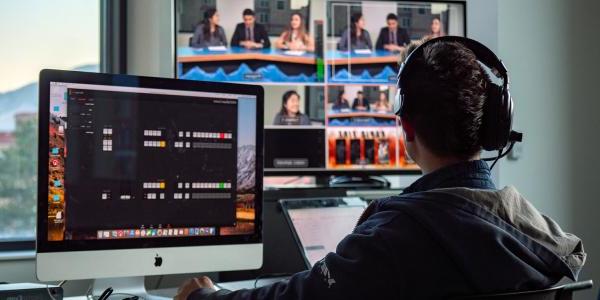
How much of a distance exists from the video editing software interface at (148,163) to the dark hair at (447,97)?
1.92ft

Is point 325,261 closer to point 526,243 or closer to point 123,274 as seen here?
point 526,243

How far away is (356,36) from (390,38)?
129 mm

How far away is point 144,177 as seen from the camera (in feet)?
4.29

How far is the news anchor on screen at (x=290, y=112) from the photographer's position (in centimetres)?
188

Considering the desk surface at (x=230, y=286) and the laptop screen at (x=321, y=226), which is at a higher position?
the laptop screen at (x=321, y=226)

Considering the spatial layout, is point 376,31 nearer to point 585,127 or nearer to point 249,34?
point 249,34

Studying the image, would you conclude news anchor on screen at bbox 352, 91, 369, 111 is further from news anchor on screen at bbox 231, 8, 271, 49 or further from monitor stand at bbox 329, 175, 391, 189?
news anchor on screen at bbox 231, 8, 271, 49

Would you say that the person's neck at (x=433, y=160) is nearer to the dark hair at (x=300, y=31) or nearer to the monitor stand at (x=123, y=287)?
the monitor stand at (x=123, y=287)

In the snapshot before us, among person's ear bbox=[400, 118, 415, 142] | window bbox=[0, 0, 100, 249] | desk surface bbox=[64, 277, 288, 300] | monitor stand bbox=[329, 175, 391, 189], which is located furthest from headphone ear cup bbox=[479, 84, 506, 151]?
window bbox=[0, 0, 100, 249]

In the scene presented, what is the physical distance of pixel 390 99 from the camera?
199 cm

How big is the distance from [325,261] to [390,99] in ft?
4.01

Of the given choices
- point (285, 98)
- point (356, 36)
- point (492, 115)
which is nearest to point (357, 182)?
point (285, 98)

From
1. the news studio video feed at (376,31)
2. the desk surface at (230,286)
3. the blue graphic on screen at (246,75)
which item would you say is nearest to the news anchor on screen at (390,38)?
the news studio video feed at (376,31)

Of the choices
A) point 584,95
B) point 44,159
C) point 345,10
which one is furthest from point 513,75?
point 44,159
